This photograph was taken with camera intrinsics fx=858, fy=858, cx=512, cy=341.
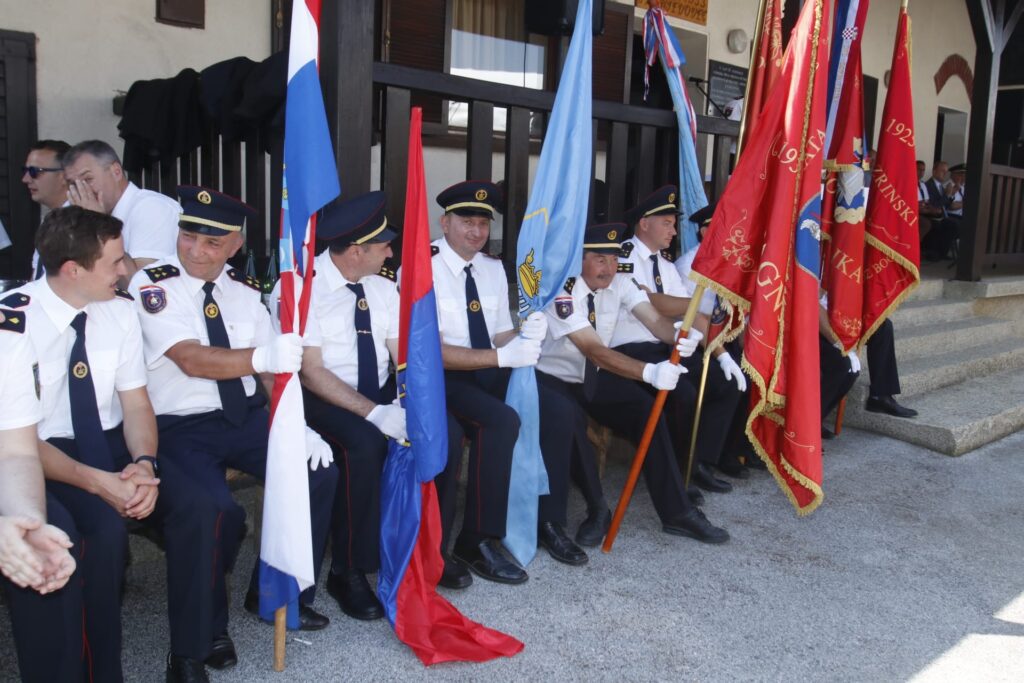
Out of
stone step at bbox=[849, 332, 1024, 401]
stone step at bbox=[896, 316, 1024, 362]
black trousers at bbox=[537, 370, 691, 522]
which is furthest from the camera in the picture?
stone step at bbox=[896, 316, 1024, 362]

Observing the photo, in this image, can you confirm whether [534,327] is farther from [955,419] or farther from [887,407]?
[955,419]

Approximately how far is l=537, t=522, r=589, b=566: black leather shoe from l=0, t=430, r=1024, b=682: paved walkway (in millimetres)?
44

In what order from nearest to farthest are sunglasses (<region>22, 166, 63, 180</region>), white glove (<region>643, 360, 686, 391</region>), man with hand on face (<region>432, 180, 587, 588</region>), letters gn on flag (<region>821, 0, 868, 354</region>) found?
man with hand on face (<region>432, 180, 587, 588</region>) → white glove (<region>643, 360, 686, 391</region>) → letters gn on flag (<region>821, 0, 868, 354</region>) → sunglasses (<region>22, 166, 63, 180</region>)

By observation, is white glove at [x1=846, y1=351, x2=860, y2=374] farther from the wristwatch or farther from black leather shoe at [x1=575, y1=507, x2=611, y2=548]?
the wristwatch

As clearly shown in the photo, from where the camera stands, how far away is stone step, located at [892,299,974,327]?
21.8ft

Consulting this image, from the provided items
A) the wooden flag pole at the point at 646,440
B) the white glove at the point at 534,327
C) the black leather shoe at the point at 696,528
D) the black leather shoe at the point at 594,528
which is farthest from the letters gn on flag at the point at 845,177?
the white glove at the point at 534,327

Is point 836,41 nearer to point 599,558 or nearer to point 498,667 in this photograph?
point 599,558

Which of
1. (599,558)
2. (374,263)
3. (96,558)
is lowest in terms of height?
(599,558)

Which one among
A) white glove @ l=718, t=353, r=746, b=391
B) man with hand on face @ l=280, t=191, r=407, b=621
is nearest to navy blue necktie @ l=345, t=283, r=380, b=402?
man with hand on face @ l=280, t=191, r=407, b=621

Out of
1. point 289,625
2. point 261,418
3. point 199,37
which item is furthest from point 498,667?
point 199,37

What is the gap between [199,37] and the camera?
5586 millimetres

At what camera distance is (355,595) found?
290cm

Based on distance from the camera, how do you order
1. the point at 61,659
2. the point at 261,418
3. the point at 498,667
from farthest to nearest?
the point at 261,418 → the point at 498,667 → the point at 61,659

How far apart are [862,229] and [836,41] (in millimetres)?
903
